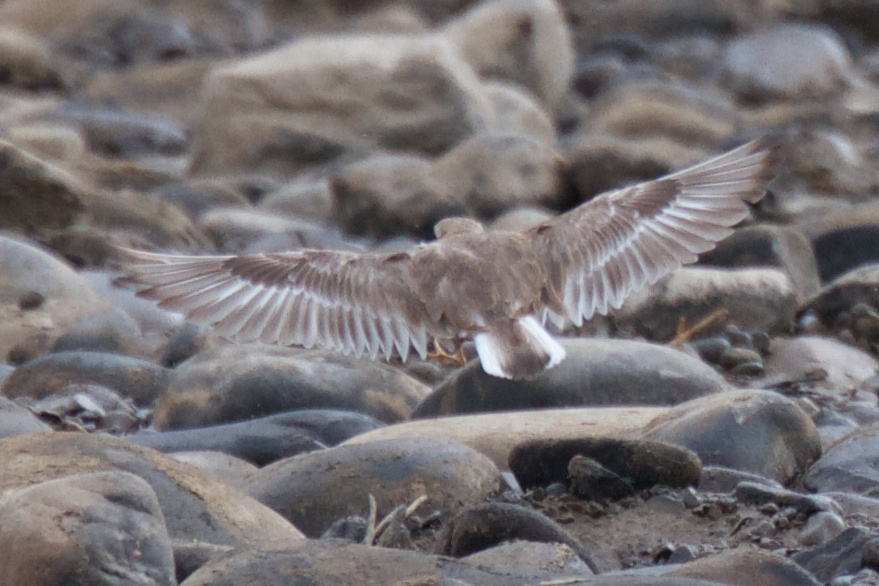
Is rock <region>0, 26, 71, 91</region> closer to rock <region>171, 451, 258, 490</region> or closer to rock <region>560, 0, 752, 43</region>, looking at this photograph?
rock <region>560, 0, 752, 43</region>

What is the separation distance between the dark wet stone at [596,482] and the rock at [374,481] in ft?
0.78

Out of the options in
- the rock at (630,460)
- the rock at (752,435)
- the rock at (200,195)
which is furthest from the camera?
the rock at (200,195)

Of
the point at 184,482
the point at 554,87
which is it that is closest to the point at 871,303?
the point at 184,482

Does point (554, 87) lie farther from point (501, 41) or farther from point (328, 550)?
point (328, 550)

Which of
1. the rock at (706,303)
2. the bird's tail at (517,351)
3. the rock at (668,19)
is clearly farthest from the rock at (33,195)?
the rock at (668,19)

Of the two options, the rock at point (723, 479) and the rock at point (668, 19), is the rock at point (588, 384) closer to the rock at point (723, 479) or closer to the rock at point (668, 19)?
the rock at point (723, 479)

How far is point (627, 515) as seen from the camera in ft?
14.6

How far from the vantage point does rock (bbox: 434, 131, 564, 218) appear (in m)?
11.0

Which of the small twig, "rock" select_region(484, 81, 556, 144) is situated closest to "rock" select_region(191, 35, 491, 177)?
"rock" select_region(484, 81, 556, 144)

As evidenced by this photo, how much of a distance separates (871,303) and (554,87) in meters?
10.2

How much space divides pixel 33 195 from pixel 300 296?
3889 mm

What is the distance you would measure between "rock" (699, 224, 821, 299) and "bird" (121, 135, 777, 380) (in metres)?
1.90

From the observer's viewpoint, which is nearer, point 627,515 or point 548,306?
point 627,515

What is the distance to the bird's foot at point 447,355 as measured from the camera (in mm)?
6576
